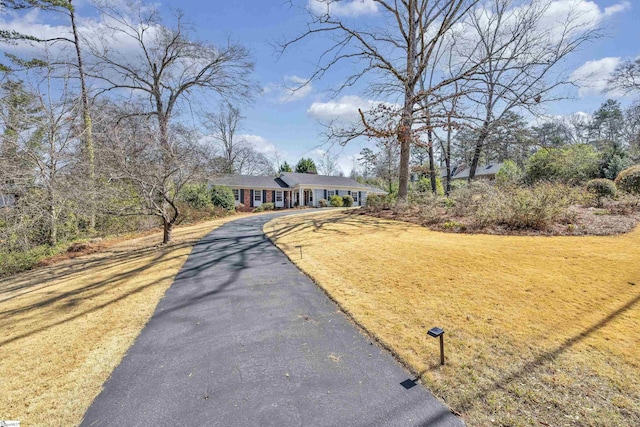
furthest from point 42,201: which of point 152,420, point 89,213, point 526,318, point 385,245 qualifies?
point 526,318

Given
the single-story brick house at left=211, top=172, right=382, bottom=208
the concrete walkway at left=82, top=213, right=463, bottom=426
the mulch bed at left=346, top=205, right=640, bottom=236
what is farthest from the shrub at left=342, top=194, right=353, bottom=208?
the concrete walkway at left=82, top=213, right=463, bottom=426

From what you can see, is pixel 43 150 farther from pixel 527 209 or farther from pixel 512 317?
pixel 527 209

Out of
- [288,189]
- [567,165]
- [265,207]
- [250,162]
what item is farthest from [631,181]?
[250,162]

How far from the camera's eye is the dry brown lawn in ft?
8.06

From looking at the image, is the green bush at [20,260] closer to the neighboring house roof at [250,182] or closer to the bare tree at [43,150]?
the bare tree at [43,150]

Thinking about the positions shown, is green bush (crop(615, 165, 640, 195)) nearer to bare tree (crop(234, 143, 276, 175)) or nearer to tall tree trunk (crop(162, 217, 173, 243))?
tall tree trunk (crop(162, 217, 173, 243))

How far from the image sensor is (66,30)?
48.0ft

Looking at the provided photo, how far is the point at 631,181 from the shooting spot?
11484 mm

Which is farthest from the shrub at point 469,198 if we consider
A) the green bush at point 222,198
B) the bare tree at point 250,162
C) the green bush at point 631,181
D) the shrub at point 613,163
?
the bare tree at point 250,162

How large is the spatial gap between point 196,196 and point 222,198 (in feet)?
9.88

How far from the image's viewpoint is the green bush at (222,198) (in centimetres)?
2250

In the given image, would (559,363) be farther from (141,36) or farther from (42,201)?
(141,36)

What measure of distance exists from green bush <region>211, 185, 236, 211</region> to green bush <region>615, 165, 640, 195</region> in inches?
959

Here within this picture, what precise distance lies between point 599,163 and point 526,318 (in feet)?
72.8
